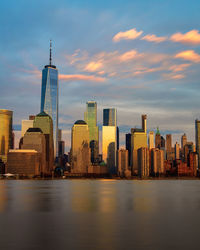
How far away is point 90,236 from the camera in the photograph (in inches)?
2122

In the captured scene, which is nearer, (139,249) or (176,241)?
(139,249)

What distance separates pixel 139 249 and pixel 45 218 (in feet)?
111

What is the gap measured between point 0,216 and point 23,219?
26.6 ft

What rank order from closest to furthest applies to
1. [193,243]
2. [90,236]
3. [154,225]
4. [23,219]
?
[193,243] < [90,236] < [154,225] < [23,219]

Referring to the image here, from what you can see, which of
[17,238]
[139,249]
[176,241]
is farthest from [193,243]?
[17,238]

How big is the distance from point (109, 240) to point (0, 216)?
36.9 meters

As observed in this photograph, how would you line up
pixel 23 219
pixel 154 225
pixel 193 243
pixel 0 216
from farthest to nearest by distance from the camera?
pixel 0 216
pixel 23 219
pixel 154 225
pixel 193 243

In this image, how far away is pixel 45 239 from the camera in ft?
166

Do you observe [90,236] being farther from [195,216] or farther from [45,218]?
[195,216]

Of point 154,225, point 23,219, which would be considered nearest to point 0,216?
point 23,219

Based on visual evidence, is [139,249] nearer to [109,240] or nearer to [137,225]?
[109,240]

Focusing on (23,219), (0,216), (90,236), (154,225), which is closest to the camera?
(90,236)

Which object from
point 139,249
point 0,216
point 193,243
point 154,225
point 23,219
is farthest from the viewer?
point 0,216

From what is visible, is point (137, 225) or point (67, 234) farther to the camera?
point (137, 225)
